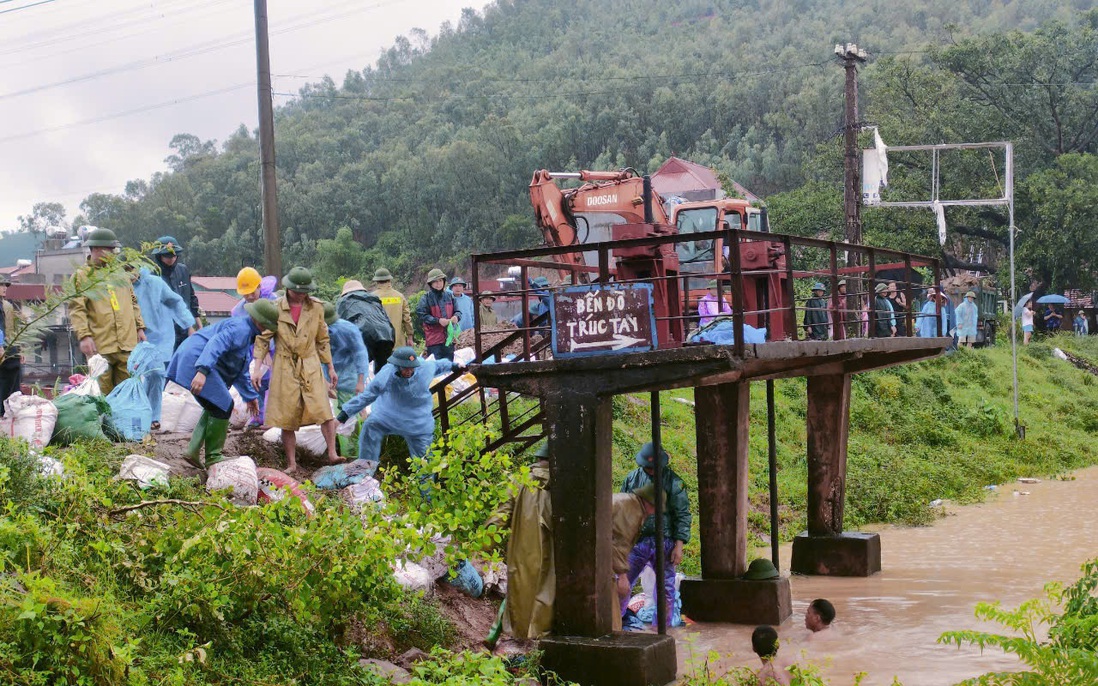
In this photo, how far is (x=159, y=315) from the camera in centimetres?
1110

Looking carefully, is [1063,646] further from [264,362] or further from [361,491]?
[264,362]

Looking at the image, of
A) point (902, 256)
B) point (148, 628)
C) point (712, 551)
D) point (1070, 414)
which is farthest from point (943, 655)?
point (1070, 414)

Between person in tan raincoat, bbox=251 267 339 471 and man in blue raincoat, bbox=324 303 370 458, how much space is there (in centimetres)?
82

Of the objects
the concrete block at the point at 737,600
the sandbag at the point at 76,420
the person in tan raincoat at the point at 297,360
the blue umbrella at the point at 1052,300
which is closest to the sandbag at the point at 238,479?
the person in tan raincoat at the point at 297,360

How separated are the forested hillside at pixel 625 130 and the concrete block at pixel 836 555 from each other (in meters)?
27.2

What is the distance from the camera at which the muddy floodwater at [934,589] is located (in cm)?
918

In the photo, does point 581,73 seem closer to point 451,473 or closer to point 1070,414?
Answer: point 1070,414

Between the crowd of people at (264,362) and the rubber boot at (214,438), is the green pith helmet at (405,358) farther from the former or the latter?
the rubber boot at (214,438)

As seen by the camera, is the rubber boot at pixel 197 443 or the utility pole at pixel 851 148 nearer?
the rubber boot at pixel 197 443

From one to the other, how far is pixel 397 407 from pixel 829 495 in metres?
4.97

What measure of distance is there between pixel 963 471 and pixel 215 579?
608 inches

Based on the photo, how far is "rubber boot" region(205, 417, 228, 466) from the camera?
984 centimetres

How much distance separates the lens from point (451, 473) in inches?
293

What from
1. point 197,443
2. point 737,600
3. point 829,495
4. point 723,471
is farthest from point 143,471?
point 829,495
